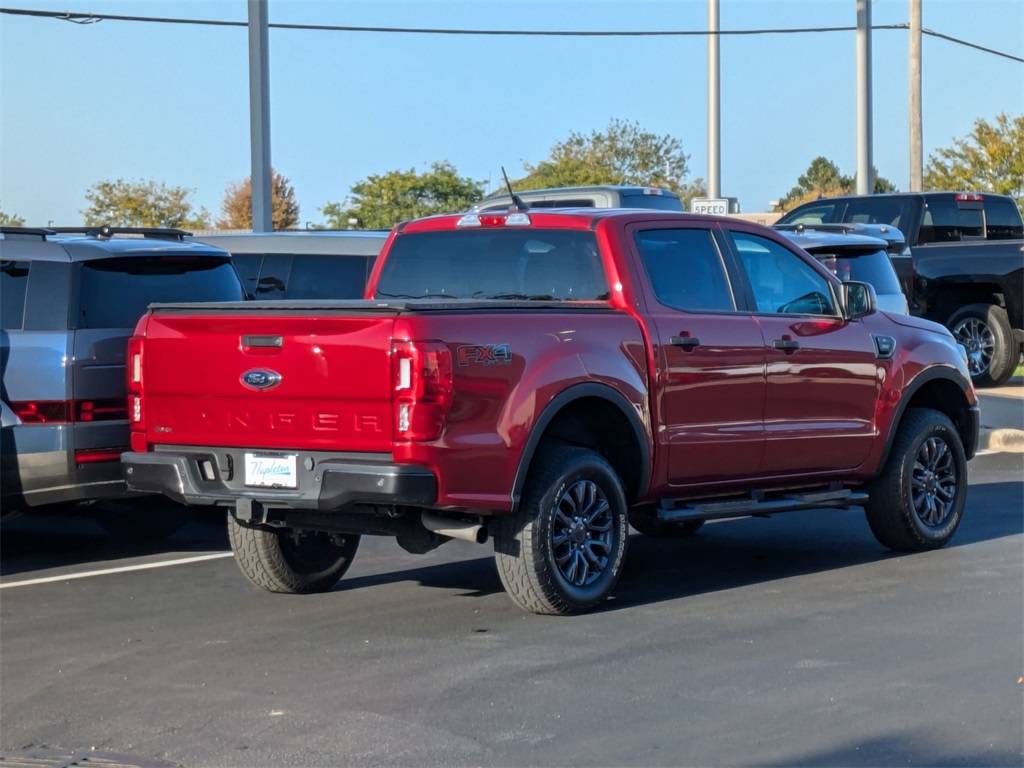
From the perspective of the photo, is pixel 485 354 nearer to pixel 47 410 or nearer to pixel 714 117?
pixel 47 410

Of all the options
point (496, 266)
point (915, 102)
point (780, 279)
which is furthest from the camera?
point (915, 102)

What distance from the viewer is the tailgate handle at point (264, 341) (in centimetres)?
693

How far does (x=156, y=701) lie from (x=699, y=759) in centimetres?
220

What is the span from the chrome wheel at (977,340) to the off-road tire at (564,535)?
38.5ft

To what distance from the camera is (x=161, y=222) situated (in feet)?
190

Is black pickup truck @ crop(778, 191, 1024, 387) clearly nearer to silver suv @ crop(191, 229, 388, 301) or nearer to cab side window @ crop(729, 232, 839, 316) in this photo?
silver suv @ crop(191, 229, 388, 301)

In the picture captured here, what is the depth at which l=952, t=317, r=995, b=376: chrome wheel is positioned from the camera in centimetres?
1827

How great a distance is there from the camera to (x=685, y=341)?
25.8 ft

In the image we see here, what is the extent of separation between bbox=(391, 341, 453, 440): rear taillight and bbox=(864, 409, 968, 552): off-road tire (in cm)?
357

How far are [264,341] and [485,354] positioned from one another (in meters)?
1.04

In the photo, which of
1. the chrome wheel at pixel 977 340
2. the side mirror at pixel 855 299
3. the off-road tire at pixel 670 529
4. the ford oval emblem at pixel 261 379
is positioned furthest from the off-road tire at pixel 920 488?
the chrome wheel at pixel 977 340

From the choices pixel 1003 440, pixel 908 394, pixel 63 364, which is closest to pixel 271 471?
pixel 63 364

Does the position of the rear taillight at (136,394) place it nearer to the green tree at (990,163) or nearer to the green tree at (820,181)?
the green tree at (990,163)

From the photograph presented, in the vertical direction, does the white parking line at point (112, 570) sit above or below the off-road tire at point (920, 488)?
below
